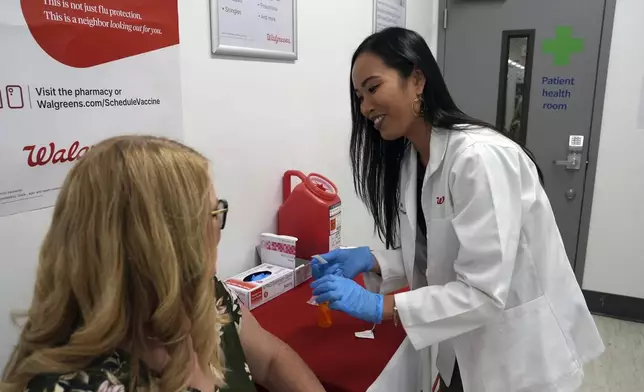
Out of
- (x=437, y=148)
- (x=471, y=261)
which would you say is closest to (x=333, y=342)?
(x=471, y=261)

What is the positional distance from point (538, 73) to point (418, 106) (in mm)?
1964

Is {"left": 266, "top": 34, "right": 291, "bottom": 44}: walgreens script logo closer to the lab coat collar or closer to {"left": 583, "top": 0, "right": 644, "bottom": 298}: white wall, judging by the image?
the lab coat collar

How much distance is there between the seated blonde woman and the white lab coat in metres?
0.53

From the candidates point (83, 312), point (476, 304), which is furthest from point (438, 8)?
point (83, 312)

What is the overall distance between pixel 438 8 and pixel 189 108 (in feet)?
7.31

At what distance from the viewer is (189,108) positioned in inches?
52.4

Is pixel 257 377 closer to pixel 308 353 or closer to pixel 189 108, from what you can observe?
pixel 308 353

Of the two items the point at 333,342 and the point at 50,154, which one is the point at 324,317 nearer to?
the point at 333,342

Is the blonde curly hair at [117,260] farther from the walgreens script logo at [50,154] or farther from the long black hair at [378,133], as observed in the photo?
the long black hair at [378,133]

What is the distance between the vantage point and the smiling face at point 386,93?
4.00 feet

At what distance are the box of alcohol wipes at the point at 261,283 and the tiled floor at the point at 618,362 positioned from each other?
1.66 meters

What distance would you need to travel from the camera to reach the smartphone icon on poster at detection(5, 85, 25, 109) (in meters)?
0.90

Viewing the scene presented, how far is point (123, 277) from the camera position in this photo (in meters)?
0.67

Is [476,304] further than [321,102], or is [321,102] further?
[321,102]
